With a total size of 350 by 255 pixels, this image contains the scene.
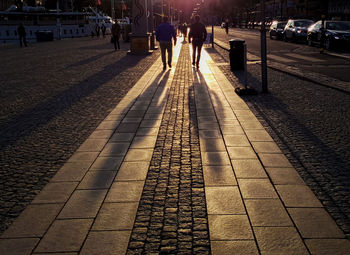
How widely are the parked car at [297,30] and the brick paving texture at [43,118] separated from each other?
1629cm

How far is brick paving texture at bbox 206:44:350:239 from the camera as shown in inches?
151

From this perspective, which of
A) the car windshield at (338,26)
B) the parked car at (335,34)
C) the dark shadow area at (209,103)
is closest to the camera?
the dark shadow area at (209,103)

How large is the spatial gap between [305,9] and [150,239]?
222 ft

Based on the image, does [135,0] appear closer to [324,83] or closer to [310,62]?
[310,62]

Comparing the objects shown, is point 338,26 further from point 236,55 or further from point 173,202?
point 173,202

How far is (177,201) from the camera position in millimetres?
3654

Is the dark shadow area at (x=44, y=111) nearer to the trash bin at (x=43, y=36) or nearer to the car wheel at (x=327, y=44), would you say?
the car wheel at (x=327, y=44)

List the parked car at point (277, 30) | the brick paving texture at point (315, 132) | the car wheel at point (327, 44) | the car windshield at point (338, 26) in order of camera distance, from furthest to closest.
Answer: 1. the parked car at point (277, 30)
2. the car windshield at point (338, 26)
3. the car wheel at point (327, 44)
4. the brick paving texture at point (315, 132)

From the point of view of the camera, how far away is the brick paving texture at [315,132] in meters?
3.84

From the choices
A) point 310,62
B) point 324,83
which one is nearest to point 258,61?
point 310,62

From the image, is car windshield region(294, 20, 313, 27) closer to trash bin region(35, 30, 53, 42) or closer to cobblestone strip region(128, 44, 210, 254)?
cobblestone strip region(128, 44, 210, 254)

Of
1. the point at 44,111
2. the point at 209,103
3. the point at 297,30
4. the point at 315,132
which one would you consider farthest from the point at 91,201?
the point at 297,30

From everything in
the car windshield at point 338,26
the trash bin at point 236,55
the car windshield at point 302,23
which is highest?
the car windshield at point 302,23

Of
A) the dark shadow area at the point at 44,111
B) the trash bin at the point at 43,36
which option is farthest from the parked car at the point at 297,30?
the trash bin at the point at 43,36
